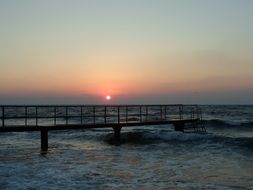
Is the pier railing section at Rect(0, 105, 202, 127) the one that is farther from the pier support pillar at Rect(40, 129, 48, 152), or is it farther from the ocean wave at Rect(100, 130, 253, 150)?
the ocean wave at Rect(100, 130, 253, 150)

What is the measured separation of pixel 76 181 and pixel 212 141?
17762 mm

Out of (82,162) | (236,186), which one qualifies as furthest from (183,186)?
(82,162)

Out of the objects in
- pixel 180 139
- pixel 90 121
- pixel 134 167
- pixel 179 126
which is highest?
pixel 179 126

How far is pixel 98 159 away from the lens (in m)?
22.7

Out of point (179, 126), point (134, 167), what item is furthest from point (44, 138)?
point (179, 126)

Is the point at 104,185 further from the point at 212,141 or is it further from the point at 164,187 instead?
the point at 212,141

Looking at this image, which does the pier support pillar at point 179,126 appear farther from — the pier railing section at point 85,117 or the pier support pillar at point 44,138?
the pier support pillar at point 44,138

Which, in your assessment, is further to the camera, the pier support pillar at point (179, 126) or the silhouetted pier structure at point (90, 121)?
the pier support pillar at point (179, 126)

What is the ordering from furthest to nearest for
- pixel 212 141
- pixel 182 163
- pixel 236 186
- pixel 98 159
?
pixel 212 141 < pixel 98 159 < pixel 182 163 < pixel 236 186

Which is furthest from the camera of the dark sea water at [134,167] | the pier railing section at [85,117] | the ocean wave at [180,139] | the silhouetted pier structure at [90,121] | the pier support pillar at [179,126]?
the pier support pillar at [179,126]

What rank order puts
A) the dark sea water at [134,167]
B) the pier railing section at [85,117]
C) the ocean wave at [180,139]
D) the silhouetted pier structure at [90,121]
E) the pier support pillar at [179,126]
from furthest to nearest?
the pier support pillar at [179,126]
the ocean wave at [180,139]
the pier railing section at [85,117]
the silhouetted pier structure at [90,121]
the dark sea water at [134,167]

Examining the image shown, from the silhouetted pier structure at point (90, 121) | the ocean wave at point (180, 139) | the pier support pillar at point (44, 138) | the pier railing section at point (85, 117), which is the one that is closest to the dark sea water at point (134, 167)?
the ocean wave at point (180, 139)

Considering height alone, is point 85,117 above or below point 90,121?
above

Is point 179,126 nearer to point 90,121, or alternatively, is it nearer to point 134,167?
point 134,167
